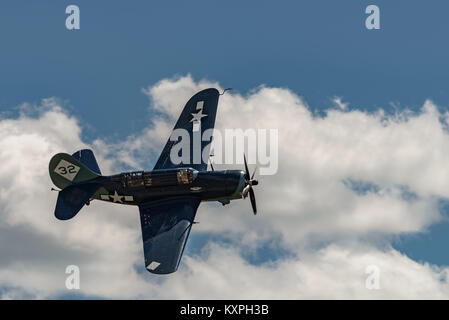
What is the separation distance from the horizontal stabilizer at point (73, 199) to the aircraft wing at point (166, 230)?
3.33 metres

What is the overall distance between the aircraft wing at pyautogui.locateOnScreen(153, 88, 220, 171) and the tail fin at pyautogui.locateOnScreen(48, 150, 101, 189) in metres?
4.32

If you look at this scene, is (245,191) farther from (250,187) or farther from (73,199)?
(73,199)

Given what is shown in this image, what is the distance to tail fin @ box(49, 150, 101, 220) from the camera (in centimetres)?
3778

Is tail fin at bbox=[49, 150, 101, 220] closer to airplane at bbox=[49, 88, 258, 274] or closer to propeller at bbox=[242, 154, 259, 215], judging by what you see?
airplane at bbox=[49, 88, 258, 274]

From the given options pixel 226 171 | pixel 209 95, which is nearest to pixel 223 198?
pixel 226 171

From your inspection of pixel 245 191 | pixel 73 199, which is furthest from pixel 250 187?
pixel 73 199

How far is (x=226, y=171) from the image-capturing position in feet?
121

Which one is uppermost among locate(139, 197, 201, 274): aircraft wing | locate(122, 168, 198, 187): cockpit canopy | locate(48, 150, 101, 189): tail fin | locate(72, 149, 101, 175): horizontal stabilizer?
locate(72, 149, 101, 175): horizontal stabilizer

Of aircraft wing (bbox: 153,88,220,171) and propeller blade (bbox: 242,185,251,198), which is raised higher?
aircraft wing (bbox: 153,88,220,171)

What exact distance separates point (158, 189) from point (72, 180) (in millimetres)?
5562

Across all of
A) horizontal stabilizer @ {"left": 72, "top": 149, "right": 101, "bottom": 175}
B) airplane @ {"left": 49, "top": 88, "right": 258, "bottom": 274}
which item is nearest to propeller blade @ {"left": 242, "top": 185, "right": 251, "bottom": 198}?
airplane @ {"left": 49, "top": 88, "right": 258, "bottom": 274}

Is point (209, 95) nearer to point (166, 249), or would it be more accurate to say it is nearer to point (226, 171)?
point (226, 171)

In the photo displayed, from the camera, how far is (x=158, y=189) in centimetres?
3725
